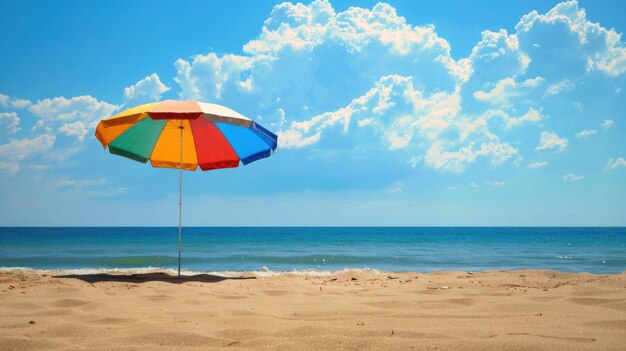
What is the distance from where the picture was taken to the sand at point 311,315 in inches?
111

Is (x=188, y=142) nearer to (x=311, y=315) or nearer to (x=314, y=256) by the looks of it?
(x=311, y=315)

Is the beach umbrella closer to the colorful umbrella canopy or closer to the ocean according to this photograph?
the colorful umbrella canopy

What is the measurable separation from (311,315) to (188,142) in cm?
518

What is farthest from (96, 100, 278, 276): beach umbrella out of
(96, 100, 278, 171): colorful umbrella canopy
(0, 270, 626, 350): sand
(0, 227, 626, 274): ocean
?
(0, 227, 626, 274): ocean

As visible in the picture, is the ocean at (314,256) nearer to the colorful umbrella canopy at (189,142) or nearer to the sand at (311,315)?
the colorful umbrella canopy at (189,142)

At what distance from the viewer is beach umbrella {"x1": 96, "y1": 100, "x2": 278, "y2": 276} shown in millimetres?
7516

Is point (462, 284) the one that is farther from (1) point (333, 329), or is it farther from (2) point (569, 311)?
(1) point (333, 329)

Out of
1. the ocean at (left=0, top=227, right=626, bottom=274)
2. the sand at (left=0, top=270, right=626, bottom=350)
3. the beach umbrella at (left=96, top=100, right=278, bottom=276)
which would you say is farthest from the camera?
the ocean at (left=0, top=227, right=626, bottom=274)

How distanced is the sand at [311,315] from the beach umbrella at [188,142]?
96.6 inches

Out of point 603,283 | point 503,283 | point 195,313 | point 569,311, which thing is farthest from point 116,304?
point 603,283

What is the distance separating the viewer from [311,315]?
3805mm

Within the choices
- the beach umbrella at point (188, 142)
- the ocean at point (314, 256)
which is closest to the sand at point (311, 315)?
the beach umbrella at point (188, 142)

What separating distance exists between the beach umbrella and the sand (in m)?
2.45

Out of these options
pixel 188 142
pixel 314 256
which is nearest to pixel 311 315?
pixel 188 142
